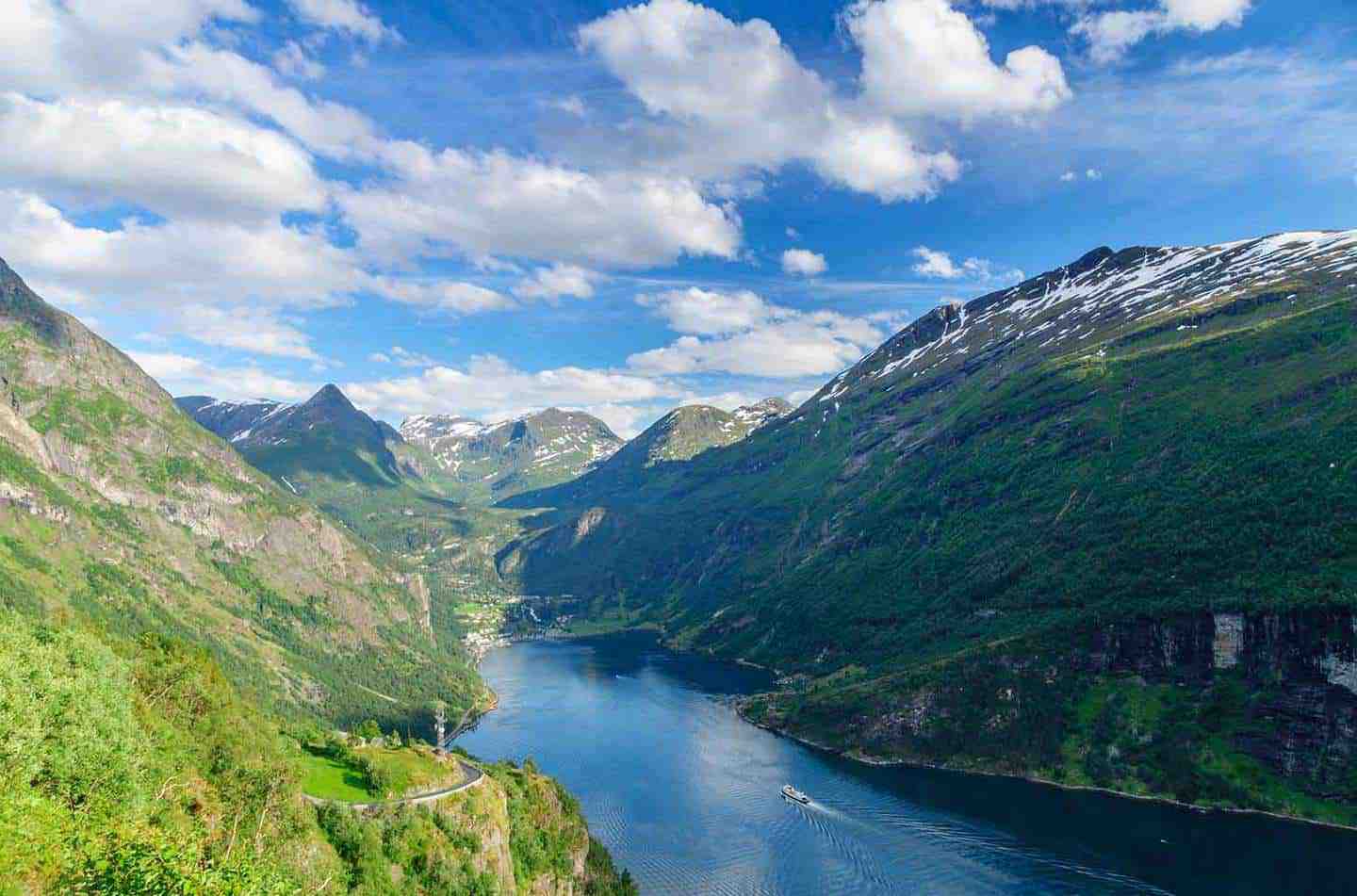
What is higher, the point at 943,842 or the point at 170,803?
the point at 170,803

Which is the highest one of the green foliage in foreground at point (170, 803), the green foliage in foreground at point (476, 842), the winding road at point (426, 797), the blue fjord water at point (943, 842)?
the green foliage in foreground at point (170, 803)

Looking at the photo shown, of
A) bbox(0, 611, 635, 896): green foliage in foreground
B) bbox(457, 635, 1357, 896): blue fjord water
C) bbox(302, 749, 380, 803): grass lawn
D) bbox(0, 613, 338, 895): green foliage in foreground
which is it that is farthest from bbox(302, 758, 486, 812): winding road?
bbox(457, 635, 1357, 896): blue fjord water

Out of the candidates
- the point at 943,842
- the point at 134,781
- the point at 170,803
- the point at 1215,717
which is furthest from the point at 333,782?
the point at 1215,717

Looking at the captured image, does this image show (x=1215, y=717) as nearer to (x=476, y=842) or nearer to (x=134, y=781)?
(x=476, y=842)

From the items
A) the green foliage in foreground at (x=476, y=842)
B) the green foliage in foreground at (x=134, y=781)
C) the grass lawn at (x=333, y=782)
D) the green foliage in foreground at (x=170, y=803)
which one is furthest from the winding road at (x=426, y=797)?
the green foliage in foreground at (x=134, y=781)

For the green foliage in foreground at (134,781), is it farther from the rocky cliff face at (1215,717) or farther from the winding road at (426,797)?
the rocky cliff face at (1215,717)

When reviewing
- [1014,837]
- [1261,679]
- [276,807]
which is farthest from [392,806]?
[1261,679]

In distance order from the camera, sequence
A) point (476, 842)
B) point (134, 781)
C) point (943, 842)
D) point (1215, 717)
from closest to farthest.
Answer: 1. point (134, 781)
2. point (476, 842)
3. point (943, 842)
4. point (1215, 717)

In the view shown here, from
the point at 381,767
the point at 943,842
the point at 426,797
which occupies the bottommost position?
the point at 943,842

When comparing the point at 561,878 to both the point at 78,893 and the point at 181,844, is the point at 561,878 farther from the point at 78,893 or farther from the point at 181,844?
A: the point at 78,893
